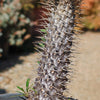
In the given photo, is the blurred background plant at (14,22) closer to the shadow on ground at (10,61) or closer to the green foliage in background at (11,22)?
the green foliage in background at (11,22)

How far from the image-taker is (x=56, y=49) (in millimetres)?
1548

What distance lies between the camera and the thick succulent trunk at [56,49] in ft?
4.85

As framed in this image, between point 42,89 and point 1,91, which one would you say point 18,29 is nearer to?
point 1,91

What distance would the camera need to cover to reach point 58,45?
1.54m

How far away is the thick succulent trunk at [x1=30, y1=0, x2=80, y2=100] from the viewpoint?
4.85ft

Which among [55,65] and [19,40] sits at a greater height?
[55,65]

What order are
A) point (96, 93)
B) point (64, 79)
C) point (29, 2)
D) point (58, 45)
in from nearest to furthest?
point (58, 45)
point (64, 79)
point (96, 93)
point (29, 2)

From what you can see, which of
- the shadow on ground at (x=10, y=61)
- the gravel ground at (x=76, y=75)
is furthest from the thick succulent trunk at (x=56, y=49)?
the shadow on ground at (x=10, y=61)

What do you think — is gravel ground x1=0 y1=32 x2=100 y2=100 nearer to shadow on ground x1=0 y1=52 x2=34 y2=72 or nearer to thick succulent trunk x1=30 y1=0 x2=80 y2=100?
shadow on ground x1=0 y1=52 x2=34 y2=72

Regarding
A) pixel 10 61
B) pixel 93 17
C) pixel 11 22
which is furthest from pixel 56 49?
pixel 93 17

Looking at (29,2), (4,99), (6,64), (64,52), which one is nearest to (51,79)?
(64,52)

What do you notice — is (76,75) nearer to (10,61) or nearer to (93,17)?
(10,61)

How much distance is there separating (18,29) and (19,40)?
0.89 feet

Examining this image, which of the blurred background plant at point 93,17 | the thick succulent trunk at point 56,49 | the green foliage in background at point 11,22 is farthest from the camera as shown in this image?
the blurred background plant at point 93,17
